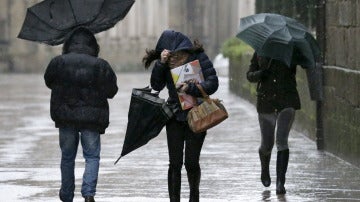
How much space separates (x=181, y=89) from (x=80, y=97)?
97 centimetres

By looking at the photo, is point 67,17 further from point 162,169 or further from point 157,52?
point 162,169

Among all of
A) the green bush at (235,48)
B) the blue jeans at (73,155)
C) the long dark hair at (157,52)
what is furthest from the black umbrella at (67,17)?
the green bush at (235,48)

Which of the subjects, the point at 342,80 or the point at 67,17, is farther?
the point at 342,80

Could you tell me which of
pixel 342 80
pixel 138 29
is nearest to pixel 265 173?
pixel 342 80

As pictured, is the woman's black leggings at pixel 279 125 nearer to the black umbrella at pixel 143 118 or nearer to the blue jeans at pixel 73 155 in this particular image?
the black umbrella at pixel 143 118

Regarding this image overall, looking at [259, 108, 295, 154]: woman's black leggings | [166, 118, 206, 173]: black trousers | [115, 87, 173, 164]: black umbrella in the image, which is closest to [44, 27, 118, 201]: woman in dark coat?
[115, 87, 173, 164]: black umbrella

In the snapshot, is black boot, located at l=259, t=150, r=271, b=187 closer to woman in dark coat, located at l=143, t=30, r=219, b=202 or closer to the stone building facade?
woman in dark coat, located at l=143, t=30, r=219, b=202

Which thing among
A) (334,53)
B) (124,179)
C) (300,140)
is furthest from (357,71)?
(300,140)

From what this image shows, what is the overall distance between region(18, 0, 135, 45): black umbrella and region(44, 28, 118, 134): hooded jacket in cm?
34

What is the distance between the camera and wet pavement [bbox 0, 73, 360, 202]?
13.4 metres

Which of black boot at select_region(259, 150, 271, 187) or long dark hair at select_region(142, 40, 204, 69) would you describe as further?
black boot at select_region(259, 150, 271, 187)

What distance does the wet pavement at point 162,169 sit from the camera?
1339 cm

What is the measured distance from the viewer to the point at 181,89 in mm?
11656

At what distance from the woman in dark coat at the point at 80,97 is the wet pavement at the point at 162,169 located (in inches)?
33.0
